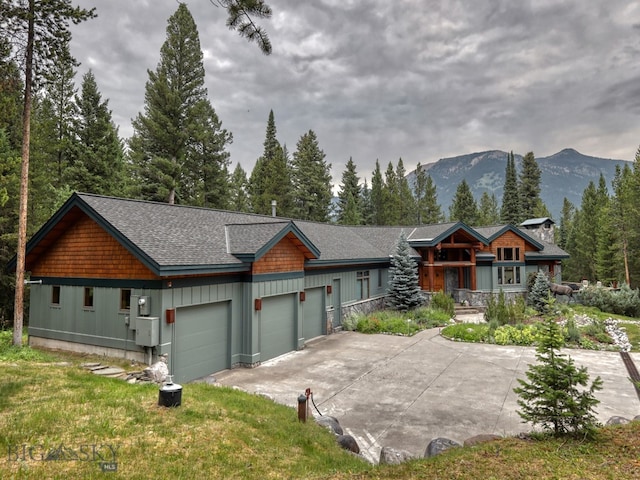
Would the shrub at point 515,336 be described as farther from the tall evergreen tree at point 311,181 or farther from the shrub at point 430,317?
the tall evergreen tree at point 311,181

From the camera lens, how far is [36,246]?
11.1 metres

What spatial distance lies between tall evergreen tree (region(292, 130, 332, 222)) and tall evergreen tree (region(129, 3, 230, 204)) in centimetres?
1666

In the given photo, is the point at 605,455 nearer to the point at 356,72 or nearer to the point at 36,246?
the point at 36,246

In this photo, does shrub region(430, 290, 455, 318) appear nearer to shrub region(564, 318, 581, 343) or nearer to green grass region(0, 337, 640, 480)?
shrub region(564, 318, 581, 343)

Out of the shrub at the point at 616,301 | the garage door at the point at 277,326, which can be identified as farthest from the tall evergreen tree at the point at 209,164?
the shrub at the point at 616,301

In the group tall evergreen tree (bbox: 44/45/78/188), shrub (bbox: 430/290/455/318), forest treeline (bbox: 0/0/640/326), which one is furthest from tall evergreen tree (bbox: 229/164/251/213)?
Answer: shrub (bbox: 430/290/455/318)

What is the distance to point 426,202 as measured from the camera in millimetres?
52719

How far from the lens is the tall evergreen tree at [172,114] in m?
27.2

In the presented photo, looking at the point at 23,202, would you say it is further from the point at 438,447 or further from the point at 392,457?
the point at 438,447

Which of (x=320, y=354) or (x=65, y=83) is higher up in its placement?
(x=65, y=83)

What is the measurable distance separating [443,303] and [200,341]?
1484 centimetres

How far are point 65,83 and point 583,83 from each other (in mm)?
34465

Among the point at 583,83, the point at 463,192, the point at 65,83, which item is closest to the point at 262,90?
the point at 583,83

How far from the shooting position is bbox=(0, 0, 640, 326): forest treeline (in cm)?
1877
